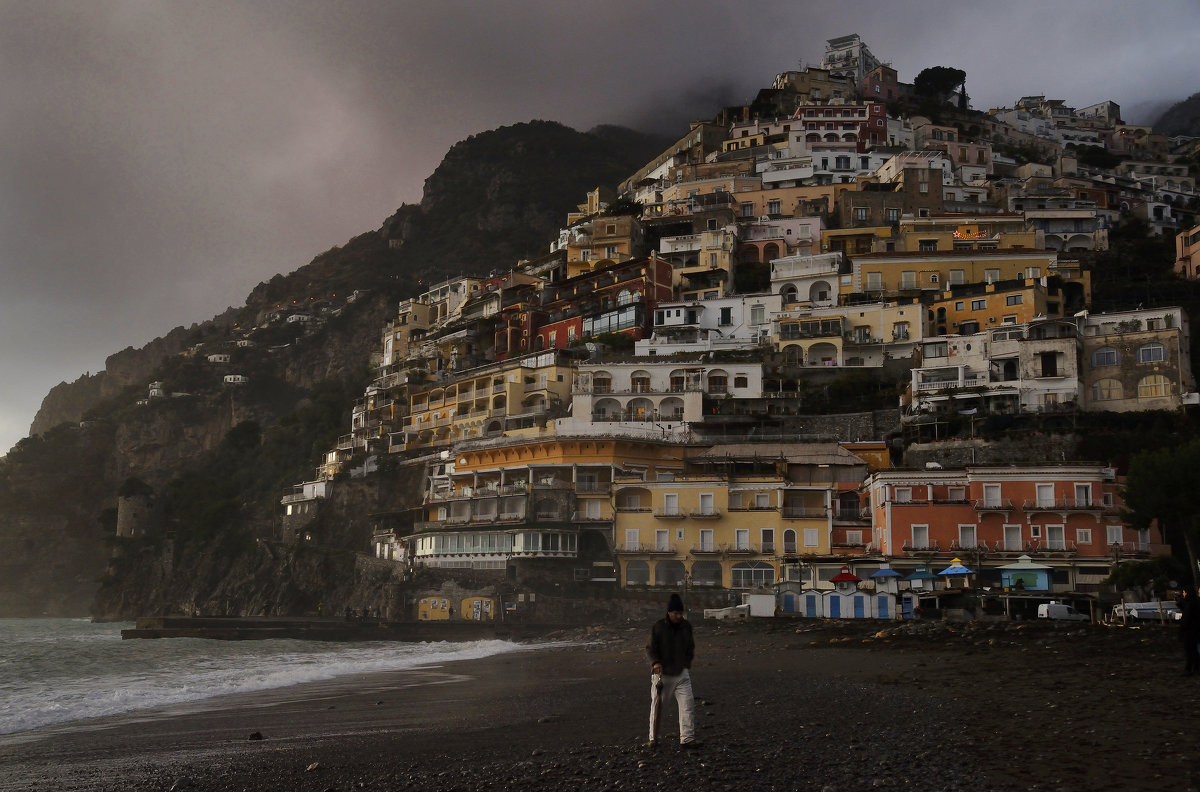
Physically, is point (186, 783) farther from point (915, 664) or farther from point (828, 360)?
point (828, 360)

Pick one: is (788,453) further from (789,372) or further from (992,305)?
(992,305)

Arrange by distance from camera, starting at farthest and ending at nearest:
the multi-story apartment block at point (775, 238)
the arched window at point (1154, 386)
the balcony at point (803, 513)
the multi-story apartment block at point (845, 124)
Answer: the multi-story apartment block at point (845, 124) → the multi-story apartment block at point (775, 238) → the arched window at point (1154, 386) → the balcony at point (803, 513)

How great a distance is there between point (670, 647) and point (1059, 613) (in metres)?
25.7

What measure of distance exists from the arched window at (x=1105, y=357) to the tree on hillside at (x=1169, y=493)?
66.8 ft

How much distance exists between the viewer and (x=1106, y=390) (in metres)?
52.4

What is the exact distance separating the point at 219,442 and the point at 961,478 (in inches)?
3346

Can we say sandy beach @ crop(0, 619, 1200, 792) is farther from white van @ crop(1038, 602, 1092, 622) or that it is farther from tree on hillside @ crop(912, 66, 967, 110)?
tree on hillside @ crop(912, 66, 967, 110)

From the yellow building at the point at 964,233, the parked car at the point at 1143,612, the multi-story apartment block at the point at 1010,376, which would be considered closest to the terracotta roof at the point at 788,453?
the multi-story apartment block at the point at 1010,376

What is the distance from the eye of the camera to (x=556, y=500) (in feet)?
165

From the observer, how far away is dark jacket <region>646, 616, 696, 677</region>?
11633 millimetres

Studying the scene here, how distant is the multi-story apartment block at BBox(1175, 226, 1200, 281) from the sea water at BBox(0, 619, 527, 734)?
168ft

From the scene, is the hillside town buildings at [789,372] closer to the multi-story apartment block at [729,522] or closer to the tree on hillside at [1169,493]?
the multi-story apartment block at [729,522]

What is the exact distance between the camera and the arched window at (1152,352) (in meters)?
51.2

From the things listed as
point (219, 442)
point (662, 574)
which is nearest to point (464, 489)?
point (662, 574)
